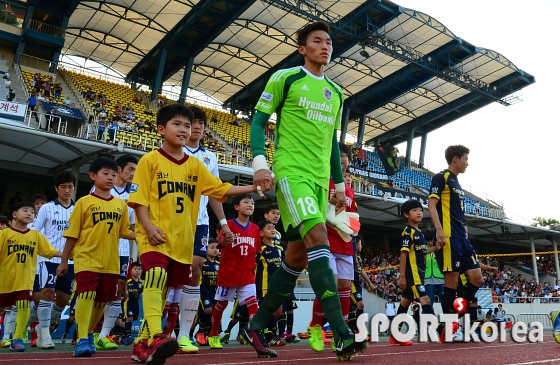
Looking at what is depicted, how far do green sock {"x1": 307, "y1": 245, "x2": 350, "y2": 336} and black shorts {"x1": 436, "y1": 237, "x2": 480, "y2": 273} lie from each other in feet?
9.78

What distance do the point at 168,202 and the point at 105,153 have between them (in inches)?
596

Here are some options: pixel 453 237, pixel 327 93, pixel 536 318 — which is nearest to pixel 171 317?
pixel 327 93

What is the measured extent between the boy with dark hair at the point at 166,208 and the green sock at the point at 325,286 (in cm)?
69

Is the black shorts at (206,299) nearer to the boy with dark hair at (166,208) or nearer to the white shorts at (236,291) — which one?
the white shorts at (236,291)

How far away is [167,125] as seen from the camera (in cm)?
353

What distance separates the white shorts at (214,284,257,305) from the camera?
5996 millimetres

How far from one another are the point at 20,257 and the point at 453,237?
16.4ft

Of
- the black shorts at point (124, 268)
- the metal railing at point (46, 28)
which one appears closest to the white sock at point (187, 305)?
the black shorts at point (124, 268)

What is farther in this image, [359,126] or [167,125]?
[359,126]

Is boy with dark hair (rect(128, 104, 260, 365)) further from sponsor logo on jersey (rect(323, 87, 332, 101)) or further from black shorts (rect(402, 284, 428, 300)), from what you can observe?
black shorts (rect(402, 284, 428, 300))

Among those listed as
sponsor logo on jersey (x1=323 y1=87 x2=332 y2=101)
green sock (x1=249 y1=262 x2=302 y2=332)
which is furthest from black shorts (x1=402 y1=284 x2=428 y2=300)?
sponsor logo on jersey (x1=323 y1=87 x2=332 y2=101)

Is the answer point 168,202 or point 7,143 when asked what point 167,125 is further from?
point 7,143

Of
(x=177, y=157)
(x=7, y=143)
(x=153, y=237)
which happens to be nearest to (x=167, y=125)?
(x=177, y=157)

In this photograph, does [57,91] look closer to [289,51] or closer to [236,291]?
[289,51]
